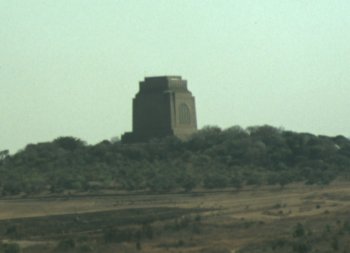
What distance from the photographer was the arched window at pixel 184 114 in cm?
10956

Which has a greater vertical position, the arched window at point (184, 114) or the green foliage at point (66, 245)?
the arched window at point (184, 114)

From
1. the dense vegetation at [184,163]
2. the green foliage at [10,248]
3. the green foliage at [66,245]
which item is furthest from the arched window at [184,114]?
the green foliage at [10,248]

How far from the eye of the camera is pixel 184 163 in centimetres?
9375

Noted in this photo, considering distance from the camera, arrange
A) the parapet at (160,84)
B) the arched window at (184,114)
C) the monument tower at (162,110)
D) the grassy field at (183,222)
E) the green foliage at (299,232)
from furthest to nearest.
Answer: the arched window at (184,114), the parapet at (160,84), the monument tower at (162,110), the green foliage at (299,232), the grassy field at (183,222)

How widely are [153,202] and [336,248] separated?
30736 mm

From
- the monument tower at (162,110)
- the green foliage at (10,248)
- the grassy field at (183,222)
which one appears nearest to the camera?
the green foliage at (10,248)

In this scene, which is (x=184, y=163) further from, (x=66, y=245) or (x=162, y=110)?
(x=66, y=245)

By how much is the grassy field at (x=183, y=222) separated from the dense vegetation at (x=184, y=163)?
8.34 metres

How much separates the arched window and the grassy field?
3845cm

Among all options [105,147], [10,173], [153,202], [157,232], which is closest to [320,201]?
[153,202]

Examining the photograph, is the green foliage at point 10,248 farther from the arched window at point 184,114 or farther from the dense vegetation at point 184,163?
the arched window at point 184,114

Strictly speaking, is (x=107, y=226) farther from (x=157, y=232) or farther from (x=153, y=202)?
(x=153, y=202)

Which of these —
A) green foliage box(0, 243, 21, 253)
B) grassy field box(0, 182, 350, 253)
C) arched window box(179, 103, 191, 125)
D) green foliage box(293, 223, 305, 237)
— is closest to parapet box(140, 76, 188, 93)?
arched window box(179, 103, 191, 125)

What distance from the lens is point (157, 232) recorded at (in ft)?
133
